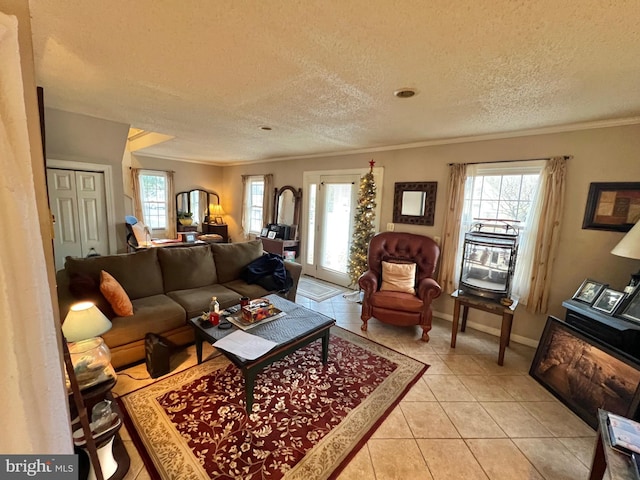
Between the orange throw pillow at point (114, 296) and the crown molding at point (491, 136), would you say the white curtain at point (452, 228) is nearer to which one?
the crown molding at point (491, 136)

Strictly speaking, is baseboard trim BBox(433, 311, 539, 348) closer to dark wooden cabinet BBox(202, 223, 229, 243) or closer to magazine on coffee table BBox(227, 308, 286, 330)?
magazine on coffee table BBox(227, 308, 286, 330)

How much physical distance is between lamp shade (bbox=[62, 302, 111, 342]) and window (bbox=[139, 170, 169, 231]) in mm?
4844

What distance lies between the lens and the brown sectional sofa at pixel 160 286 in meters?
2.17

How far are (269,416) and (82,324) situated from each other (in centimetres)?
127

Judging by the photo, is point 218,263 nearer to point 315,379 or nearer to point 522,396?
point 315,379

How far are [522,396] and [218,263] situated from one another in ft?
10.6

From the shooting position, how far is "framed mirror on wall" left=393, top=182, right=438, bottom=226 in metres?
3.49

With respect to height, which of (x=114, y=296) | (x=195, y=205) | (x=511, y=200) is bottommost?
(x=114, y=296)

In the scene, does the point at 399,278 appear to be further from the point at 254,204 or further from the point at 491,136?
the point at 254,204

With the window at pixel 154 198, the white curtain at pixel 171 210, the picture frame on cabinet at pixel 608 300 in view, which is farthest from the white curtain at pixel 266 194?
the picture frame on cabinet at pixel 608 300

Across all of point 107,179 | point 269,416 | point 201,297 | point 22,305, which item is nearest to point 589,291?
point 269,416

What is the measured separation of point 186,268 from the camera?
2998 millimetres

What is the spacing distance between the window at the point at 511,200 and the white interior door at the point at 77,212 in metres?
4.52

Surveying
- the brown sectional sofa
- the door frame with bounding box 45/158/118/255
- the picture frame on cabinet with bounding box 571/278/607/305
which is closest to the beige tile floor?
the brown sectional sofa
